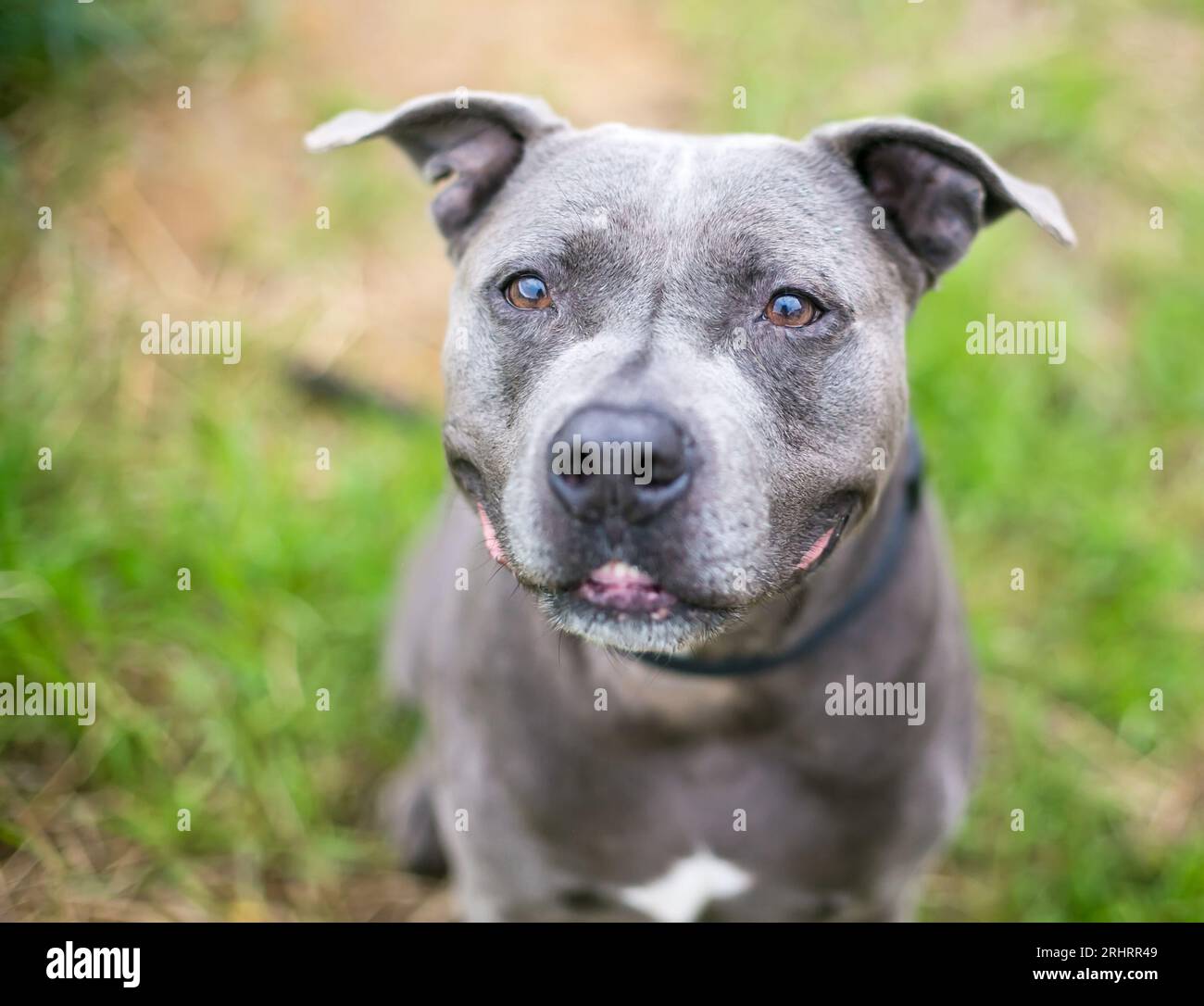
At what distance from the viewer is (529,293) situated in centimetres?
228

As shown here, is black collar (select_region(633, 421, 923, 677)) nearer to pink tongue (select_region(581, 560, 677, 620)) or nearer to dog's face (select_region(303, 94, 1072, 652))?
dog's face (select_region(303, 94, 1072, 652))

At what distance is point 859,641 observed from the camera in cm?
254

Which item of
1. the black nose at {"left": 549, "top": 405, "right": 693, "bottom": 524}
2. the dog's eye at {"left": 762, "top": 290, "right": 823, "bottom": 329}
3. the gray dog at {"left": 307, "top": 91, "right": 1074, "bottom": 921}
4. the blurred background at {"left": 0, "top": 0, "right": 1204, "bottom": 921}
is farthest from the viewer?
the blurred background at {"left": 0, "top": 0, "right": 1204, "bottom": 921}

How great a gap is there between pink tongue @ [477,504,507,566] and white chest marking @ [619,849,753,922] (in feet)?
2.81

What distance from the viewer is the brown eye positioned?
2.27 m

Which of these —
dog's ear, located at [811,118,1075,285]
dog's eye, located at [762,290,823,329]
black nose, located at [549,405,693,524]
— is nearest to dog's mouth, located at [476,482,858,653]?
black nose, located at [549,405,693,524]

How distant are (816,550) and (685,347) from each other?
1.54 ft

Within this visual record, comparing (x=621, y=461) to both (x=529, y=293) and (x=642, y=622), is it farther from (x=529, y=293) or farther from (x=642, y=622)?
(x=529, y=293)

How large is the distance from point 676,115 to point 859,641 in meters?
3.54

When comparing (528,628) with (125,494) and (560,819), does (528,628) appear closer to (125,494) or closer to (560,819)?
(560,819)

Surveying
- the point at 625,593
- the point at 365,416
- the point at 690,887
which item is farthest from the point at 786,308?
the point at 365,416
